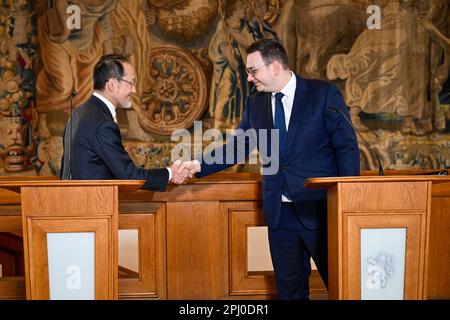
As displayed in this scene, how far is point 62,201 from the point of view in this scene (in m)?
3.38

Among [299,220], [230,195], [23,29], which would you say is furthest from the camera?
[23,29]

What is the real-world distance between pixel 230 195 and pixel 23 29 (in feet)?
13.2

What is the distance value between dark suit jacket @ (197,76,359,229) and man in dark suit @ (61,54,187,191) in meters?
0.91

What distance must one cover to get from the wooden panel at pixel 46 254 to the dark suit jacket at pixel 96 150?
549mm

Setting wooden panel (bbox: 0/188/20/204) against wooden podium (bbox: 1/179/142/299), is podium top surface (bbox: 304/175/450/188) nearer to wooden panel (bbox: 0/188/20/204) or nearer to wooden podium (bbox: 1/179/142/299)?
wooden podium (bbox: 1/179/142/299)

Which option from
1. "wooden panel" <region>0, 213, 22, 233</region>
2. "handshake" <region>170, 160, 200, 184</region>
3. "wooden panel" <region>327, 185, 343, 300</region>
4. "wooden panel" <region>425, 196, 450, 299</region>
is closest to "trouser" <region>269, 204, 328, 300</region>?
"wooden panel" <region>327, 185, 343, 300</region>

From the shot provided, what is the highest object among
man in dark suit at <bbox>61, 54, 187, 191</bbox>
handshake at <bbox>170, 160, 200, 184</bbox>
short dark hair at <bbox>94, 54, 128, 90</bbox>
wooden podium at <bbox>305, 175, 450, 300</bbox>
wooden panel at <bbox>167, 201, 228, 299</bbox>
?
short dark hair at <bbox>94, 54, 128, 90</bbox>

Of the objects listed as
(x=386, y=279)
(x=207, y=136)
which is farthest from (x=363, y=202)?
(x=207, y=136)

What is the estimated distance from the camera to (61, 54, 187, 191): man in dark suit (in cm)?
384

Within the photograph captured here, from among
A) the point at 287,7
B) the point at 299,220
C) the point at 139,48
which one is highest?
the point at 287,7

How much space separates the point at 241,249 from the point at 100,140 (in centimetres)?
158

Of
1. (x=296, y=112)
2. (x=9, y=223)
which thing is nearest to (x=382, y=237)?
(x=296, y=112)

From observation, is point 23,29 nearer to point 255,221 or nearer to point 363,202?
point 255,221

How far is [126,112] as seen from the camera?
762 cm
